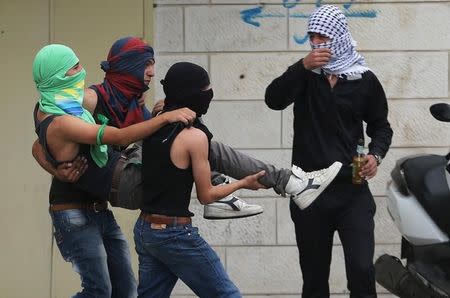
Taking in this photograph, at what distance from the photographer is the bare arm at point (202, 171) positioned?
4641 millimetres

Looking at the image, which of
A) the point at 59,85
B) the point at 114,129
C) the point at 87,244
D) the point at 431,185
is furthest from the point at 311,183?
the point at 59,85

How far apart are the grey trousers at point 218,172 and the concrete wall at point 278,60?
196cm

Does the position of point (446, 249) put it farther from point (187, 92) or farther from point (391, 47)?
point (391, 47)

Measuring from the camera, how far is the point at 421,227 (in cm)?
459

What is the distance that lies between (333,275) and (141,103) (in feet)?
8.02

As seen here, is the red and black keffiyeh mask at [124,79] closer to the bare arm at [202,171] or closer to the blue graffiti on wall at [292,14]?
the bare arm at [202,171]

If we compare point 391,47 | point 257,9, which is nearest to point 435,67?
point 391,47

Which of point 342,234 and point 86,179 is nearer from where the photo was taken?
point 86,179

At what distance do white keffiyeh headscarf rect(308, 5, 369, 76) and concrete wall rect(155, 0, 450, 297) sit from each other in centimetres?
163

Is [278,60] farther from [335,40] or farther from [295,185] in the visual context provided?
[295,185]

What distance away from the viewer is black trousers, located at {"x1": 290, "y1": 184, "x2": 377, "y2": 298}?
5238 millimetres

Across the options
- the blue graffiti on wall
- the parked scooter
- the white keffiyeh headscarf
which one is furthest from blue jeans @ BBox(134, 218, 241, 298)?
the blue graffiti on wall

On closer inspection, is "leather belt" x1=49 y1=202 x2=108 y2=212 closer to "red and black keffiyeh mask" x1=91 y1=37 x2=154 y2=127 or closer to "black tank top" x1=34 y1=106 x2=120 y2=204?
"black tank top" x1=34 y1=106 x2=120 y2=204

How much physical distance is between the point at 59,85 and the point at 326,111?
4.59 ft
